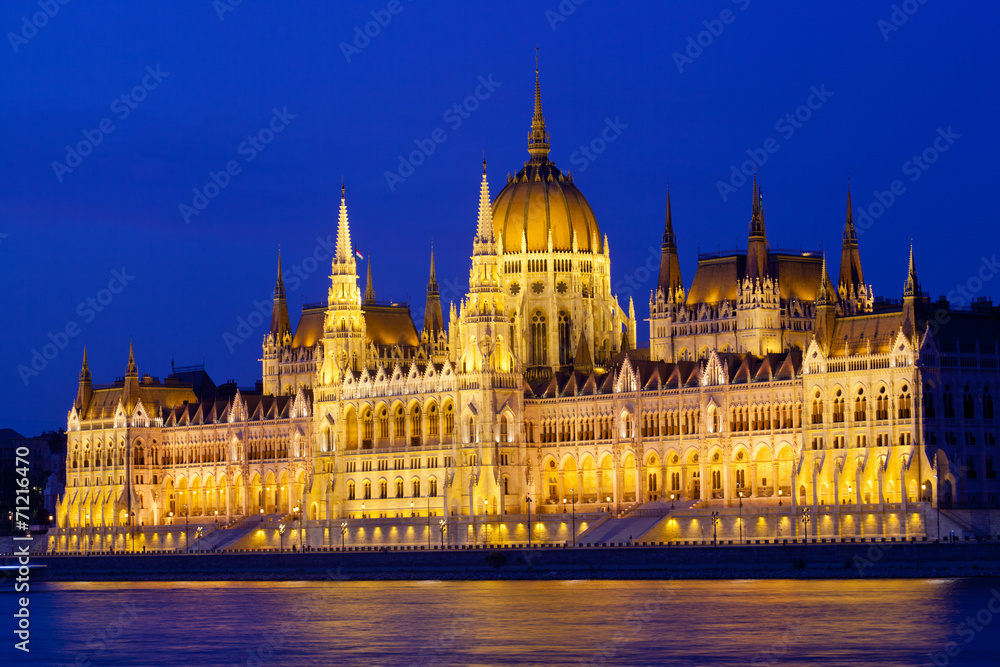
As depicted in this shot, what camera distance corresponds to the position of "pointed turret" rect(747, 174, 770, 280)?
594 feet

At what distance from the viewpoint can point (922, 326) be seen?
499 feet

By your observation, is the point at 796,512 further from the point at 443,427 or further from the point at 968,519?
the point at 443,427

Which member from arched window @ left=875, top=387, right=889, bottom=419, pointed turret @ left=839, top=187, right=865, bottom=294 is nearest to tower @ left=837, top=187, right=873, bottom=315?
pointed turret @ left=839, top=187, right=865, bottom=294

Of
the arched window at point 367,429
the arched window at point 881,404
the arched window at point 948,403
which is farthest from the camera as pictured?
the arched window at point 367,429

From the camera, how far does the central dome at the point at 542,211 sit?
193 m

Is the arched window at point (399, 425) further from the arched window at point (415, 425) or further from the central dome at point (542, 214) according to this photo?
the central dome at point (542, 214)

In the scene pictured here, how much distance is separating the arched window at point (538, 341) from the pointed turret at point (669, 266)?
1099 centimetres

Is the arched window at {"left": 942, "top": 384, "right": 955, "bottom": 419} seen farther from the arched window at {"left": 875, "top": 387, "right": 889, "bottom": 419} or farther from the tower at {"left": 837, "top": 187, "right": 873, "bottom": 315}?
the tower at {"left": 837, "top": 187, "right": 873, "bottom": 315}

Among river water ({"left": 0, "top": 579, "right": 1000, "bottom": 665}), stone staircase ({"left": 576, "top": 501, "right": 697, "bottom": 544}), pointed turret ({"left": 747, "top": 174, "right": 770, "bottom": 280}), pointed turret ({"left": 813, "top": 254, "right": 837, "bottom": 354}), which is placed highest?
pointed turret ({"left": 747, "top": 174, "right": 770, "bottom": 280})

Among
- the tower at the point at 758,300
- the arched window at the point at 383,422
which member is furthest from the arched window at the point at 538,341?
the tower at the point at 758,300

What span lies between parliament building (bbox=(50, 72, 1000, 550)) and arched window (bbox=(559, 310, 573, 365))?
0.15m

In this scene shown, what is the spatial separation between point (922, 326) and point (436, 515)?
44.5 m

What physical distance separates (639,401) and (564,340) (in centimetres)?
2302

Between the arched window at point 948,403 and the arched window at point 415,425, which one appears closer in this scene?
the arched window at point 948,403
